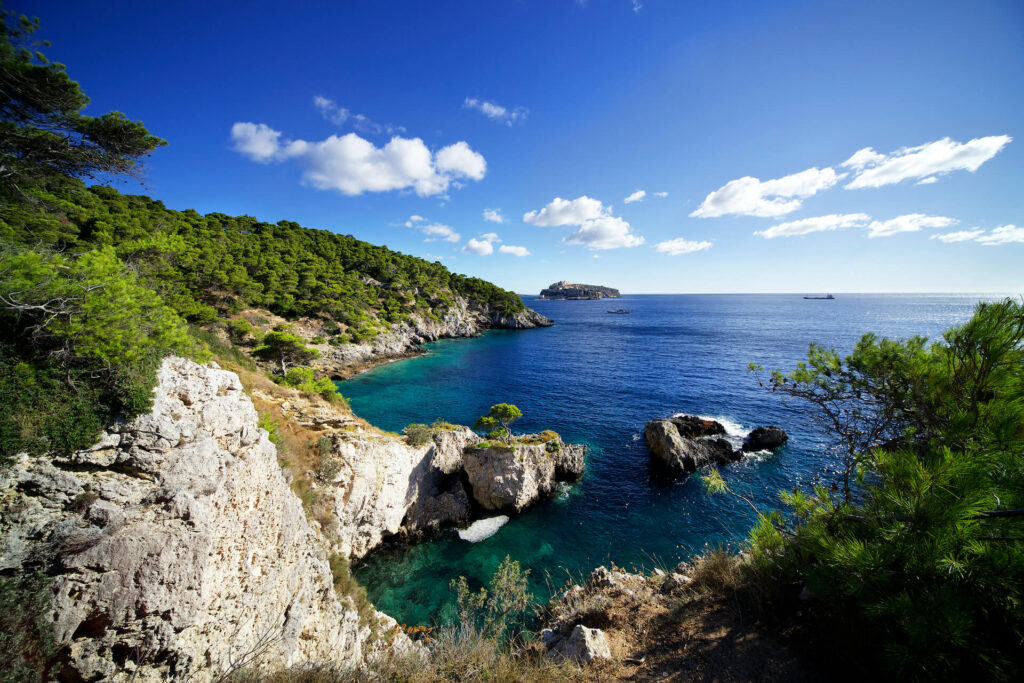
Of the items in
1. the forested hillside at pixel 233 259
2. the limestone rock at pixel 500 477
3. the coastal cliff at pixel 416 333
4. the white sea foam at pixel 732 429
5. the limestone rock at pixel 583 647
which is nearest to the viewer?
the limestone rock at pixel 583 647

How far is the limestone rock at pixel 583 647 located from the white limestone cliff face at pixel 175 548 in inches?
209

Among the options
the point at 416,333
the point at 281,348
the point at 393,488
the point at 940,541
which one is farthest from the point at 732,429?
the point at 416,333

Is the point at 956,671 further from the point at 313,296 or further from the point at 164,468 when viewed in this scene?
the point at 313,296

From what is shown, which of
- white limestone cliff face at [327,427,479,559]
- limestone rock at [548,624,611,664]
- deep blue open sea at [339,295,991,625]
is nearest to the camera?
limestone rock at [548,624,611,664]

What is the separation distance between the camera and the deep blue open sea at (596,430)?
12.6m

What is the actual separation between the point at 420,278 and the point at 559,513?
5767 centimetres

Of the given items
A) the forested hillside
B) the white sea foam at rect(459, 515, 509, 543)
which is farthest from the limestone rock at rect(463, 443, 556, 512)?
the forested hillside

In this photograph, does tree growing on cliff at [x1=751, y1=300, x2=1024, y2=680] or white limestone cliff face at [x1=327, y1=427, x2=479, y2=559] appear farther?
white limestone cliff face at [x1=327, y1=427, x2=479, y2=559]

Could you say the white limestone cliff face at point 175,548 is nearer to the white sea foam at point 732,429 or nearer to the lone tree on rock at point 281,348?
the lone tree on rock at point 281,348

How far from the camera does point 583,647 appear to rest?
18.9ft

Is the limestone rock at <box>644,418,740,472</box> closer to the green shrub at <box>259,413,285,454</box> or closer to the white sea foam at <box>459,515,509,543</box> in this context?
the white sea foam at <box>459,515,509,543</box>

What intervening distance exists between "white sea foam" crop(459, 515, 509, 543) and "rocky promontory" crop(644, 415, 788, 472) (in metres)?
10.2

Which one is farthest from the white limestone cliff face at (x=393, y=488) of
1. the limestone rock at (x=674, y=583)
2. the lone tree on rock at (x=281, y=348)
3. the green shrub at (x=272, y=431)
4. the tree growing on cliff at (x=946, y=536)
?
the lone tree on rock at (x=281, y=348)

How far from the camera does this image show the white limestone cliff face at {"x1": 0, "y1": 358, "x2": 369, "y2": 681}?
15.9 feet
